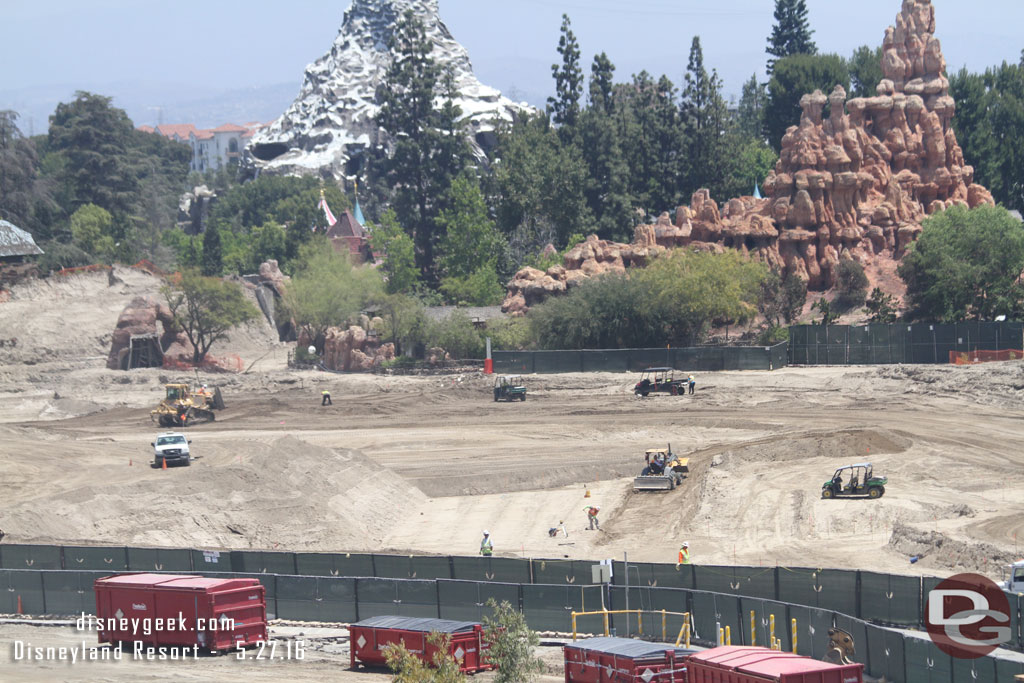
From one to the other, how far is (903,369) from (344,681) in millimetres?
47083

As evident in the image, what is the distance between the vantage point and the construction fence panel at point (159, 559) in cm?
3497

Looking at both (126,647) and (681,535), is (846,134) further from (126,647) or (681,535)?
(126,647)

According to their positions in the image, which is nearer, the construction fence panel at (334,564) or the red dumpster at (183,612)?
the red dumpster at (183,612)

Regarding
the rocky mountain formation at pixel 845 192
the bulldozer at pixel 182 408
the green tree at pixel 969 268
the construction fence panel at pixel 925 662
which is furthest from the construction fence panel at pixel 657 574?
the rocky mountain formation at pixel 845 192

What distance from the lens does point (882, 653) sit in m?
25.1

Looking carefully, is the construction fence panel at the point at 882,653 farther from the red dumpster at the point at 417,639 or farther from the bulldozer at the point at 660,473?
the bulldozer at the point at 660,473

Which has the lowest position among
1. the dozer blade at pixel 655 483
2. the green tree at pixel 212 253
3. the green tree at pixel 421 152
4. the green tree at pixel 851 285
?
the dozer blade at pixel 655 483

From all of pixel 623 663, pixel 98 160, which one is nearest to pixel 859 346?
pixel 623 663

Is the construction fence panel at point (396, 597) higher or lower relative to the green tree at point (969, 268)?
lower

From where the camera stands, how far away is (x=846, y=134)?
86.5 m

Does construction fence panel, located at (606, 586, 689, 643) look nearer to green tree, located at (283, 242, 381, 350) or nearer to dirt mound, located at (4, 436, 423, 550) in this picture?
dirt mound, located at (4, 436, 423, 550)

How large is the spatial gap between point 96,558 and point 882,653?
22651 mm

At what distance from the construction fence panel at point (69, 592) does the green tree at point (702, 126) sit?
3265 inches

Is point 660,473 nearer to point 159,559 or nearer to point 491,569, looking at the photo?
point 491,569
